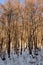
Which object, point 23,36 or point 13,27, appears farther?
point 23,36

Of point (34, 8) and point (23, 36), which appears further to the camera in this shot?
point (23, 36)

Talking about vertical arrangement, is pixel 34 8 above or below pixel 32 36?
above

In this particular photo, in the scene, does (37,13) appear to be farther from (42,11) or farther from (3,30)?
(3,30)

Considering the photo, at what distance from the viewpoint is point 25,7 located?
24266 mm

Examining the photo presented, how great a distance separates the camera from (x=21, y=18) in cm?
2459

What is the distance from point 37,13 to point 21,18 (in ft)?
8.14

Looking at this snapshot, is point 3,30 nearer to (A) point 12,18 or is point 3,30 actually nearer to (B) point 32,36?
(A) point 12,18

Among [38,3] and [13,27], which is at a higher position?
[38,3]

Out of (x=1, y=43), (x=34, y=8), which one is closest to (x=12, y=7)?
(x=34, y=8)

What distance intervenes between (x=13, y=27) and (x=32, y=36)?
3.31 meters

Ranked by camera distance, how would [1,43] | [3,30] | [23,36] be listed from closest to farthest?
[3,30], [1,43], [23,36]

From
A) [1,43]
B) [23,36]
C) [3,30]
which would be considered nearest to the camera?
[3,30]

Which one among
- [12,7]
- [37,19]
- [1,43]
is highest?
[12,7]

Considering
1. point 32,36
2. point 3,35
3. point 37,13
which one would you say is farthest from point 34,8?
point 3,35
